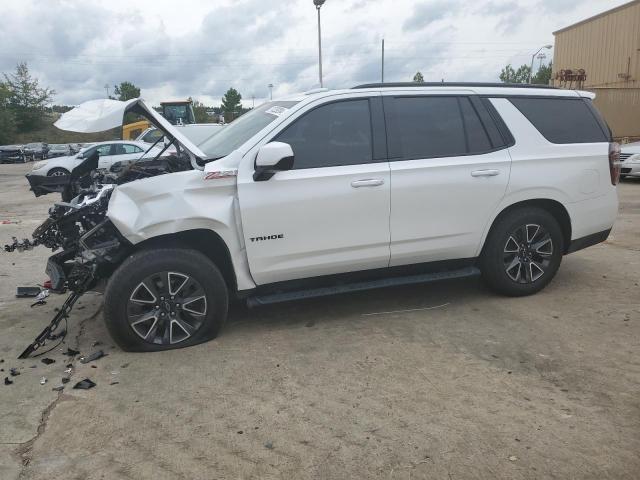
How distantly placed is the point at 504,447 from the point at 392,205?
6.72 ft

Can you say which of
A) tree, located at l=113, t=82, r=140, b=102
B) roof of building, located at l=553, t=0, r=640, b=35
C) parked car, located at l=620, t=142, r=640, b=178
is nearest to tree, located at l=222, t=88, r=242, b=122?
tree, located at l=113, t=82, r=140, b=102

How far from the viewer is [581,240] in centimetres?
498

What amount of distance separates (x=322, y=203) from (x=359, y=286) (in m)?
0.79

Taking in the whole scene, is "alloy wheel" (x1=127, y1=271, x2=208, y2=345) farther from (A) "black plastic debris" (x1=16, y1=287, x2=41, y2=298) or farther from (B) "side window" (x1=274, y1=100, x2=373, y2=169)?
(A) "black plastic debris" (x1=16, y1=287, x2=41, y2=298)

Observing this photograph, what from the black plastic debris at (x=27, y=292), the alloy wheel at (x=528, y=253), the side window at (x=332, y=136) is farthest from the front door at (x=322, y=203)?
the black plastic debris at (x=27, y=292)

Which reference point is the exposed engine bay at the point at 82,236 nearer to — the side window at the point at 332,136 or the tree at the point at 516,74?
the side window at the point at 332,136

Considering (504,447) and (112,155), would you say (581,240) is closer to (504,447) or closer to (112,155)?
(504,447)

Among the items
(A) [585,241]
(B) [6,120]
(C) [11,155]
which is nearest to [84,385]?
(A) [585,241]

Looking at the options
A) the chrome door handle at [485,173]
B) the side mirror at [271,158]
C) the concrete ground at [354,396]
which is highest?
the side mirror at [271,158]

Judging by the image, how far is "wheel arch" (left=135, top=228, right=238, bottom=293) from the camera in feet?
12.9

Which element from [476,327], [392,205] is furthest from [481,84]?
[476,327]

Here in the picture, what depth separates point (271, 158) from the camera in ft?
12.2

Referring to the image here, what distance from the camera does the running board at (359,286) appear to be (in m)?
4.11

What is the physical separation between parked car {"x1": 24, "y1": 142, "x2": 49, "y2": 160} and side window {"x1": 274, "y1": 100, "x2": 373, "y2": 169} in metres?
41.1
